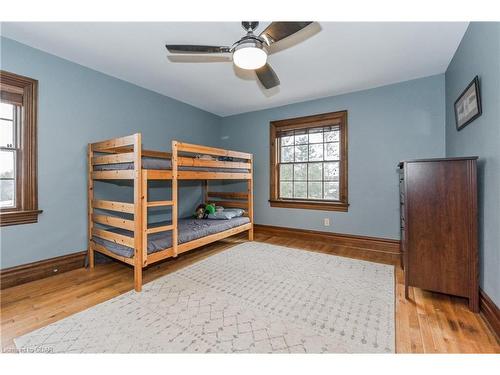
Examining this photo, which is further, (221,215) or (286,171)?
(286,171)

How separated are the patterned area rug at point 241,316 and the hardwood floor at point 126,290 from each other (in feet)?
0.34

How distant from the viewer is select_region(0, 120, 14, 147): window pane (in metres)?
2.24

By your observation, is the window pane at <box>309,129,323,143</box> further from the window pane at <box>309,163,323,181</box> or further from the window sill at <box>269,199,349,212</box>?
the window sill at <box>269,199,349,212</box>

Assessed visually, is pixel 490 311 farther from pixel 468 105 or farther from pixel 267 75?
pixel 267 75

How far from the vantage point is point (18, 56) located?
2.24 meters

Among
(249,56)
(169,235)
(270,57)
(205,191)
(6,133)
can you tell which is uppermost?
(270,57)

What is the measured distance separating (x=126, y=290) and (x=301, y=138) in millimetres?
3352

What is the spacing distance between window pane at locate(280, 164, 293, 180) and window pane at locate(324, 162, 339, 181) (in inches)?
24.4

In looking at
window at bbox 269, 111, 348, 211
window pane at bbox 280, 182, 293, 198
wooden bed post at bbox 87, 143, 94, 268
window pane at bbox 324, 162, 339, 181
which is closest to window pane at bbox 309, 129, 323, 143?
window at bbox 269, 111, 348, 211

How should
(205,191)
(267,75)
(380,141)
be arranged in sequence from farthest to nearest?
(205,191) < (380,141) < (267,75)

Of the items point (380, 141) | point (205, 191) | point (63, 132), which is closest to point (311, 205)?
point (380, 141)

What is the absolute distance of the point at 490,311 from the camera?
5.27 feet

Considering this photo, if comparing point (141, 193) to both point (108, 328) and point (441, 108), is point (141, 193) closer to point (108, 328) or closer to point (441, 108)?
point (108, 328)
